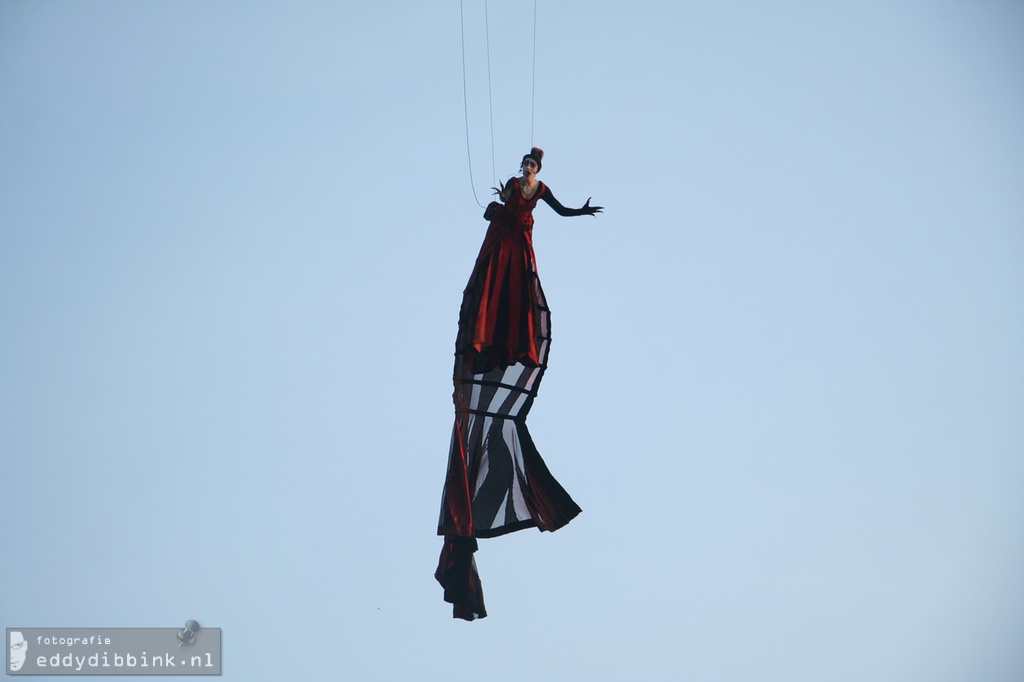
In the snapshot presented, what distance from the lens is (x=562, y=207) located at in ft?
58.2

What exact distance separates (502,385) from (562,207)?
2022 mm

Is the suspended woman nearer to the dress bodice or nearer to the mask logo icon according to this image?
the dress bodice

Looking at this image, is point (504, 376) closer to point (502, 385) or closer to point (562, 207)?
point (502, 385)

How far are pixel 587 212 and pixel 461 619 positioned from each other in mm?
4491

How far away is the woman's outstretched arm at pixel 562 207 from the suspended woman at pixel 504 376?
11 millimetres

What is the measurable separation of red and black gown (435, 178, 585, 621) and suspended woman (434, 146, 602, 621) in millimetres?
10

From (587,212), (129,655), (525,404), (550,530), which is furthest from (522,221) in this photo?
(129,655)

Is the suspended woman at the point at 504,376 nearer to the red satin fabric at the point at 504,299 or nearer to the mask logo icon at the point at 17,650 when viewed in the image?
the red satin fabric at the point at 504,299

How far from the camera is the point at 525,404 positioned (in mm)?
17734

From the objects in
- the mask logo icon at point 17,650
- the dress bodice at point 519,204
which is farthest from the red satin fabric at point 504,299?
the mask logo icon at point 17,650

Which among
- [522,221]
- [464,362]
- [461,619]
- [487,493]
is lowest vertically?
[461,619]

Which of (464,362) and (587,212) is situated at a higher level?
(587,212)

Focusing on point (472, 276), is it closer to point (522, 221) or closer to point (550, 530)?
point (522, 221)

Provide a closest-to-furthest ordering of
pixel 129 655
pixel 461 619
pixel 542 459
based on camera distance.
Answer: pixel 461 619 → pixel 542 459 → pixel 129 655
